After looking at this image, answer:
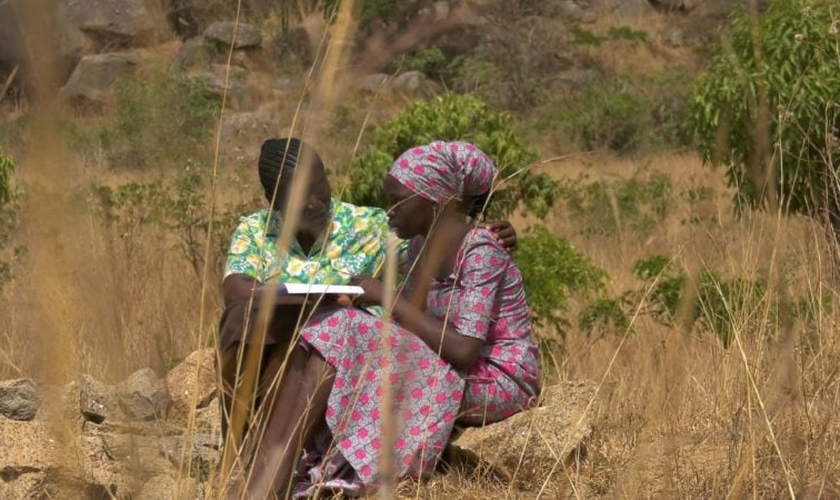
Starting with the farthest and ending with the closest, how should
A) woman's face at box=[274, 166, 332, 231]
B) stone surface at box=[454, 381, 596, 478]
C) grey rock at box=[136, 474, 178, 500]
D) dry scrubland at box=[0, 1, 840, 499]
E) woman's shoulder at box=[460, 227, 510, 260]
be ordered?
woman's face at box=[274, 166, 332, 231]
woman's shoulder at box=[460, 227, 510, 260]
stone surface at box=[454, 381, 596, 478]
grey rock at box=[136, 474, 178, 500]
dry scrubland at box=[0, 1, 840, 499]

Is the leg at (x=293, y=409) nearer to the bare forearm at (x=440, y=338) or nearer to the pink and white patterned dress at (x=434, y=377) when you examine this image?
the pink and white patterned dress at (x=434, y=377)

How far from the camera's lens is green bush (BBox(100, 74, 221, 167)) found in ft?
5.83

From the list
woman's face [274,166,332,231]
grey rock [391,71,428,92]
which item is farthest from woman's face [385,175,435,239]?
grey rock [391,71,428,92]

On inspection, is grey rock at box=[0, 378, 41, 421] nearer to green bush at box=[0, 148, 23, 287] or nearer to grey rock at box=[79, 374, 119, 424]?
grey rock at box=[79, 374, 119, 424]

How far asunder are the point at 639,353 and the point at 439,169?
2154mm

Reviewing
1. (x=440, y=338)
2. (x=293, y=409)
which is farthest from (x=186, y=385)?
(x=440, y=338)

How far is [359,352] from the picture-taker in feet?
11.5

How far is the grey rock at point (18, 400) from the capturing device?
4.24 meters

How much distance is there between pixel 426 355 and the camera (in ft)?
11.6

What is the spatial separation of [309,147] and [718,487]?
1567mm

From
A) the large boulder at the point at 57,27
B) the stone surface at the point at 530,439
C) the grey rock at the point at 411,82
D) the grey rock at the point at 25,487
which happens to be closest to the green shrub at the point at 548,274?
the stone surface at the point at 530,439

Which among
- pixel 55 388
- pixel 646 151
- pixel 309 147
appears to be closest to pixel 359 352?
pixel 309 147

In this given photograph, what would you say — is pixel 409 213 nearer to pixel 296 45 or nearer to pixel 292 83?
pixel 292 83

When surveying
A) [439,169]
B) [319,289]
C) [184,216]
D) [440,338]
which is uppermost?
[439,169]
